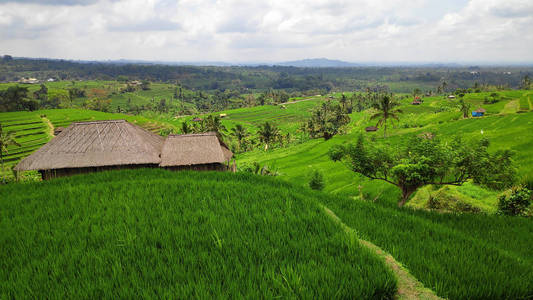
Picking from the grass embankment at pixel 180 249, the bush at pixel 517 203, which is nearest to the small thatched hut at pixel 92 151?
the grass embankment at pixel 180 249

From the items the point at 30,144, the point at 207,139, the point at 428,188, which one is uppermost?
the point at 207,139

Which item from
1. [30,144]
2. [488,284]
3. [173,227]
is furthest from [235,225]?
[30,144]

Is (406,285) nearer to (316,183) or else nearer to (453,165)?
(453,165)

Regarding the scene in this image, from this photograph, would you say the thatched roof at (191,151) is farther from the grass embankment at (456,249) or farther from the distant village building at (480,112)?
the distant village building at (480,112)

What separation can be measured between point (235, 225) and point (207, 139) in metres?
17.6

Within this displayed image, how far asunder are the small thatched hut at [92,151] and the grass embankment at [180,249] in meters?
12.0

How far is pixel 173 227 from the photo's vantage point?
483 centimetres

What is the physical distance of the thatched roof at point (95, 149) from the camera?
17547 mm

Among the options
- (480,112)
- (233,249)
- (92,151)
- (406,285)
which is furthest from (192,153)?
(480,112)

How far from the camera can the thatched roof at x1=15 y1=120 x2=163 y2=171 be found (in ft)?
57.6

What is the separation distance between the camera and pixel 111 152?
1847 centimetres

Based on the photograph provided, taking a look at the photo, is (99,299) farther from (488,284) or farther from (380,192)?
(380,192)

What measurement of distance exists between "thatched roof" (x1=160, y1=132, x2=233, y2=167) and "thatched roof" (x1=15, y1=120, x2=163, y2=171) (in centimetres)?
89

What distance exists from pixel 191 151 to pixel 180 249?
57.2 feet
